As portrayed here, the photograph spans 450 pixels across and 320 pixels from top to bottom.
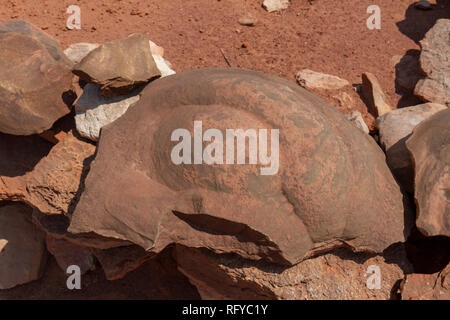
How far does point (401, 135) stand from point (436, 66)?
107 centimetres

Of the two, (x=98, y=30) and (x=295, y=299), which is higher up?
(x=98, y=30)

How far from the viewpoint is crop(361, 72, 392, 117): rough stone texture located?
3141mm

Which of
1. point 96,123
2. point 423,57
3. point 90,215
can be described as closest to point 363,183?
point 90,215

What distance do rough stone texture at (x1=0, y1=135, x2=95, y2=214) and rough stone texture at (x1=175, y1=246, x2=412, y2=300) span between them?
2.55 ft

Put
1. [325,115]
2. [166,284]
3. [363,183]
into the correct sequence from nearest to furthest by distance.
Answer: [363,183] → [325,115] → [166,284]

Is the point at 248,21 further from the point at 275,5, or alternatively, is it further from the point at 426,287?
the point at 426,287

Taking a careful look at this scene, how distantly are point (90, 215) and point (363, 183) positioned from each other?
132cm

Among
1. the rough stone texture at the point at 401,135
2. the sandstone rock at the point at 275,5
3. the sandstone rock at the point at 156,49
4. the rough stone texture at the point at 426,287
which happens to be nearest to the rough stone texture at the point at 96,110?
the sandstone rock at the point at 156,49

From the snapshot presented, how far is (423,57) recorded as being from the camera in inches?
126

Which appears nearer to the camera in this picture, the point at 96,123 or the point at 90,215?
the point at 90,215

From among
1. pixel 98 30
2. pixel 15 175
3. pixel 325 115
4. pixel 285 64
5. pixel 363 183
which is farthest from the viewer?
pixel 98 30

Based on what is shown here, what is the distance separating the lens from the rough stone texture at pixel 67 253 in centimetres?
288

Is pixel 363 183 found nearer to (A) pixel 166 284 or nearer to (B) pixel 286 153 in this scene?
(B) pixel 286 153

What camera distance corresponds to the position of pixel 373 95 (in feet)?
10.5
